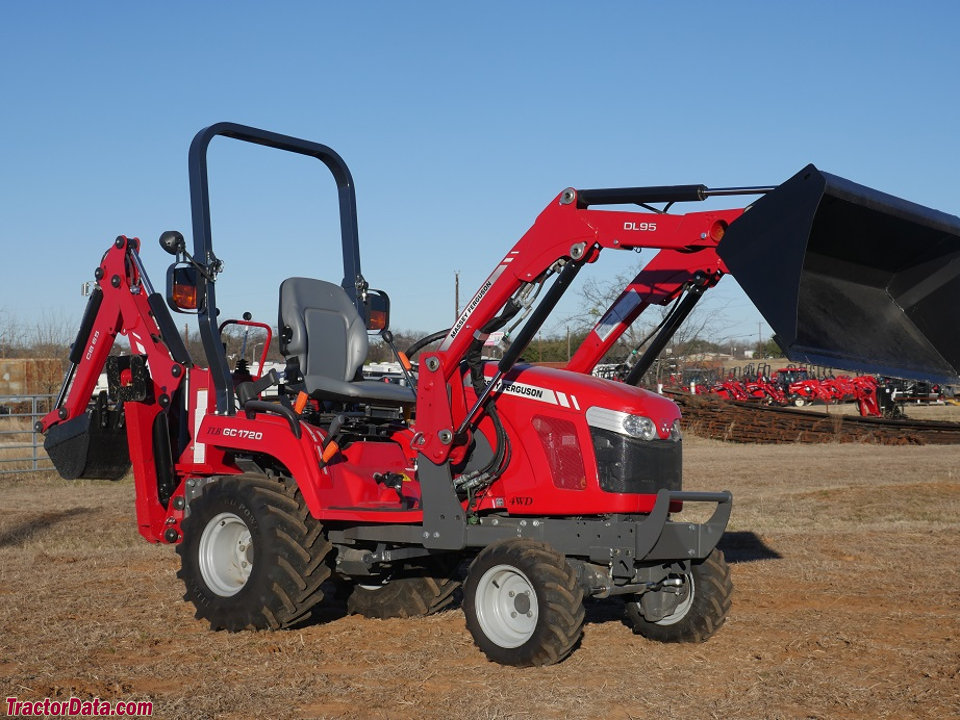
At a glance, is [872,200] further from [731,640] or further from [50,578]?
[50,578]

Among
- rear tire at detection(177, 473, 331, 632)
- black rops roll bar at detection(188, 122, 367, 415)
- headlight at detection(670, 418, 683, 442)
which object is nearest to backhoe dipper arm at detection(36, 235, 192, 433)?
black rops roll bar at detection(188, 122, 367, 415)

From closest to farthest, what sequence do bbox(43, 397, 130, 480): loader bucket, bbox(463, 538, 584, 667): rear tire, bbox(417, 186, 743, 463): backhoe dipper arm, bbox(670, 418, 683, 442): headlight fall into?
bbox(463, 538, 584, 667): rear tire < bbox(417, 186, 743, 463): backhoe dipper arm < bbox(670, 418, 683, 442): headlight < bbox(43, 397, 130, 480): loader bucket

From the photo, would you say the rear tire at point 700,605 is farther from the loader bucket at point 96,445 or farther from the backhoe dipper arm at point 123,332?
the loader bucket at point 96,445

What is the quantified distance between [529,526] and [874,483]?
11674 mm

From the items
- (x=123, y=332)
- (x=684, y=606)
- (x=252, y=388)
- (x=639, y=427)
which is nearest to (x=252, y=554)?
(x=252, y=388)

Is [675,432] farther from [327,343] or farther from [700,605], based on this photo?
[327,343]

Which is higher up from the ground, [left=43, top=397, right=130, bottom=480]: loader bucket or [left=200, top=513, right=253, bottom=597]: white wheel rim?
[left=43, top=397, right=130, bottom=480]: loader bucket

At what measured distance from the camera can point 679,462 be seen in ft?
21.1

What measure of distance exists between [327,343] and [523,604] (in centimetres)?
237

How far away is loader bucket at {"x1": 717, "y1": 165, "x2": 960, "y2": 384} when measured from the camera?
5.31 metres

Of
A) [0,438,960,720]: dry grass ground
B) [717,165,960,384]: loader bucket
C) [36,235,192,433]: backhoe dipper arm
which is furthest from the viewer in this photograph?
[36,235,192,433]: backhoe dipper arm

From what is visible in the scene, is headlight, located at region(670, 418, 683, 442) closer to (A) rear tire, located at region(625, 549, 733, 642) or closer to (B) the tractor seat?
(A) rear tire, located at region(625, 549, 733, 642)

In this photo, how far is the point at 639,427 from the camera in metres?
6.13

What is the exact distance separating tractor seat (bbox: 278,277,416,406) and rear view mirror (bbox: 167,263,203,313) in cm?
54
